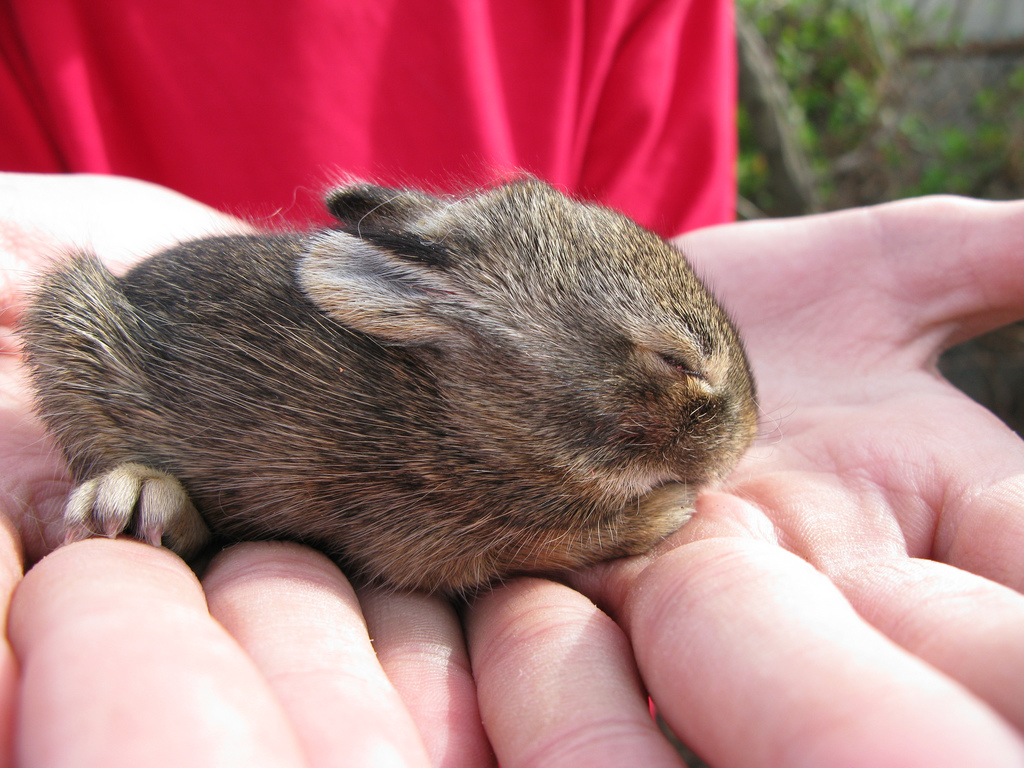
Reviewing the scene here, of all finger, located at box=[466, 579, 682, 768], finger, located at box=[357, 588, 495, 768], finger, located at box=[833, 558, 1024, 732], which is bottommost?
finger, located at box=[357, 588, 495, 768]

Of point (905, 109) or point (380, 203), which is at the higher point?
point (380, 203)

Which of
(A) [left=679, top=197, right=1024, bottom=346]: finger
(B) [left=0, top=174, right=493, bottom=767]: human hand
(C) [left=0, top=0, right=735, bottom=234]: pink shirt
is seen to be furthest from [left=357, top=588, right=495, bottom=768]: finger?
(A) [left=679, top=197, right=1024, bottom=346]: finger

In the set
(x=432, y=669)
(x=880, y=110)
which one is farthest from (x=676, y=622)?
(x=880, y=110)

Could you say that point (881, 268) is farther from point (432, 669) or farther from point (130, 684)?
point (130, 684)

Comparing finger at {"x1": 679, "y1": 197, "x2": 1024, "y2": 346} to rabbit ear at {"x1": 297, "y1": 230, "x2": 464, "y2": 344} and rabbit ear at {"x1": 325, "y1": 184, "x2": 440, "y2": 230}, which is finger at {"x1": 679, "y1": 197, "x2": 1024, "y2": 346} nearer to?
rabbit ear at {"x1": 325, "y1": 184, "x2": 440, "y2": 230}

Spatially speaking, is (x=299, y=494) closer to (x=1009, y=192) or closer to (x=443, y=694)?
(x=443, y=694)

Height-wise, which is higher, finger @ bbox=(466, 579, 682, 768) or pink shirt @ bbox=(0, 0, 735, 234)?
pink shirt @ bbox=(0, 0, 735, 234)

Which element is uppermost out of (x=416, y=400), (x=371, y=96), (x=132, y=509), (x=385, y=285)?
(x=371, y=96)
